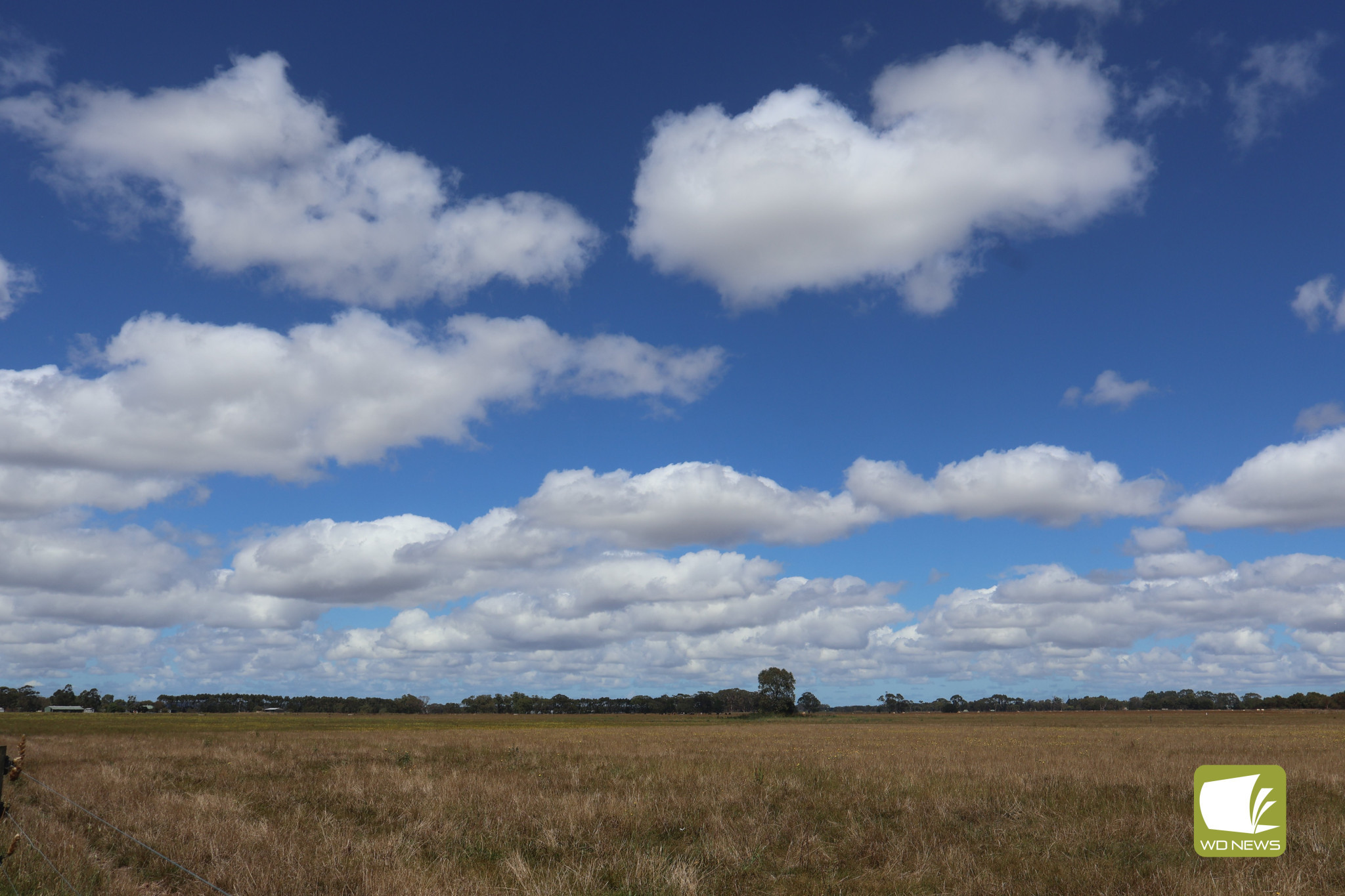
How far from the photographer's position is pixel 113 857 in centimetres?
1236

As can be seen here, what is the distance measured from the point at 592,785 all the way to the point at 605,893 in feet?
36.4

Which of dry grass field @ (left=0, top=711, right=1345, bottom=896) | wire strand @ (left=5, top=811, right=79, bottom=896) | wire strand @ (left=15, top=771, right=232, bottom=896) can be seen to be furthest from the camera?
dry grass field @ (left=0, top=711, right=1345, bottom=896)

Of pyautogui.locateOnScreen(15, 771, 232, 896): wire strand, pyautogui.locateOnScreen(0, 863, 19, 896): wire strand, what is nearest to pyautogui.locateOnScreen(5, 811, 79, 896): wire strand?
pyautogui.locateOnScreen(0, 863, 19, 896): wire strand

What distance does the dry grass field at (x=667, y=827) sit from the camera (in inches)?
429

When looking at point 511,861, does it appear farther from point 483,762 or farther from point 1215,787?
point 483,762

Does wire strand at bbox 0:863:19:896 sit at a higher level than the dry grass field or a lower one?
higher

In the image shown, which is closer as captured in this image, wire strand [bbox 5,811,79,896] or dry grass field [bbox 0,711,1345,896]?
wire strand [bbox 5,811,79,896]

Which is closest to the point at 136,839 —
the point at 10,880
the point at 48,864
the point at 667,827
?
the point at 48,864

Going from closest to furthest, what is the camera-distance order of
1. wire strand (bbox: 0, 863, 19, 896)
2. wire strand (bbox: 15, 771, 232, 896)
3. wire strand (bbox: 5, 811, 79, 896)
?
wire strand (bbox: 15, 771, 232, 896), wire strand (bbox: 0, 863, 19, 896), wire strand (bbox: 5, 811, 79, 896)

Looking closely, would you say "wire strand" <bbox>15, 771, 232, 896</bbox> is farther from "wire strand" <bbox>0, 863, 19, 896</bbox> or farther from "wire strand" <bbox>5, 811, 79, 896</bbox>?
"wire strand" <bbox>0, 863, 19, 896</bbox>

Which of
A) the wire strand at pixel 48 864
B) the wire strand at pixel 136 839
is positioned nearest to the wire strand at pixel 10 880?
the wire strand at pixel 48 864

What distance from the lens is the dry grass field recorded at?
429 inches

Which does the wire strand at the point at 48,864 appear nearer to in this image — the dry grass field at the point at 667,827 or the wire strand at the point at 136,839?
the dry grass field at the point at 667,827

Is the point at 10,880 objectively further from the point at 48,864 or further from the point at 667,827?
the point at 667,827
